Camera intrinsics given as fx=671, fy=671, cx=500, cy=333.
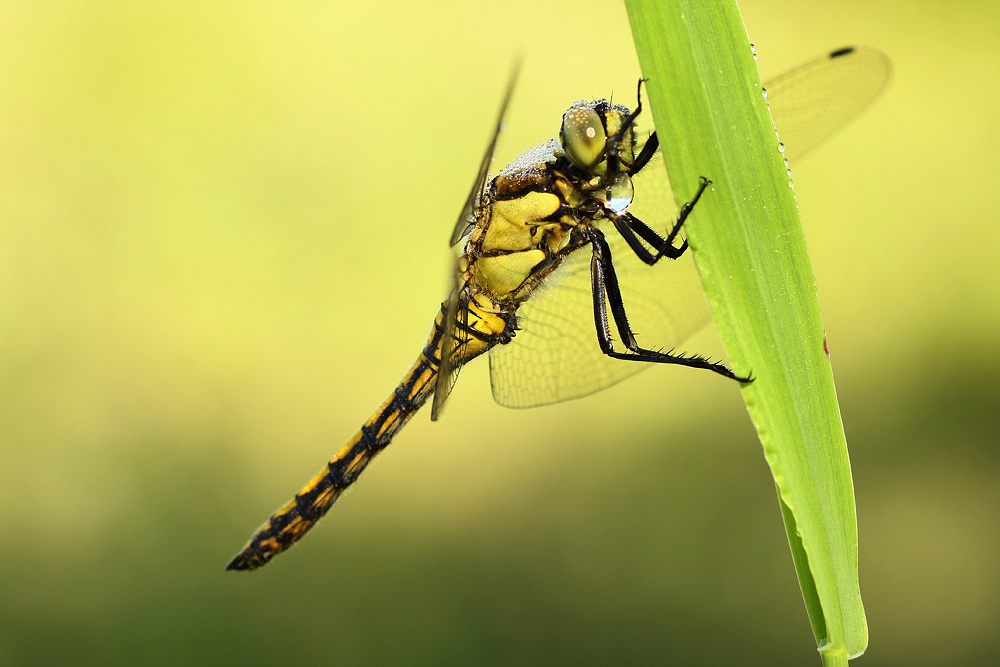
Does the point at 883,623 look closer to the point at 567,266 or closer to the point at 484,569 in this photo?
the point at 484,569

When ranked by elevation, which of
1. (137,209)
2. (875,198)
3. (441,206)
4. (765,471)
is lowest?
(765,471)

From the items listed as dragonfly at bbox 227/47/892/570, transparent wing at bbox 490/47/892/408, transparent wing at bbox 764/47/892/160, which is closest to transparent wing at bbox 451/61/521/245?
dragonfly at bbox 227/47/892/570

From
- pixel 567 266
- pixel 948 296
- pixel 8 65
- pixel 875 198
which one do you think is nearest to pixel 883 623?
pixel 948 296

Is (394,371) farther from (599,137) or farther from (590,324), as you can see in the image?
(599,137)

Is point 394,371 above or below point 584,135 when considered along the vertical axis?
below

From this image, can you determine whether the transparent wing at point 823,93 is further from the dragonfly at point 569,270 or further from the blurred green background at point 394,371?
the blurred green background at point 394,371

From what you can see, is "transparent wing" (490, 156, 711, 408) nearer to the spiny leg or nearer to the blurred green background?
the spiny leg

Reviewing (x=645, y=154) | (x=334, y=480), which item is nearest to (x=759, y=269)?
(x=645, y=154)
